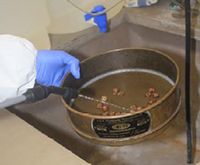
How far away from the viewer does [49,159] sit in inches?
28.9

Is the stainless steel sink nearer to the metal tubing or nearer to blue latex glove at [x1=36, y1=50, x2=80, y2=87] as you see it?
the metal tubing

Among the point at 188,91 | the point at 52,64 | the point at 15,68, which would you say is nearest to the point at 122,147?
the point at 188,91

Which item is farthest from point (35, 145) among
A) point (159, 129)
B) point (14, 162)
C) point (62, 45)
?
point (62, 45)

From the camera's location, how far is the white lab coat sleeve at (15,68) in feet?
2.65

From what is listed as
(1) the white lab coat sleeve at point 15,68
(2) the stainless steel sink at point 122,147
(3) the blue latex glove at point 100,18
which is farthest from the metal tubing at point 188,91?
(1) the white lab coat sleeve at point 15,68

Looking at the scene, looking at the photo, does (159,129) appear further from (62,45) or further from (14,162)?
(62,45)

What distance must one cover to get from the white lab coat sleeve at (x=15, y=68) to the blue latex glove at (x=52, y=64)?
0.32 feet

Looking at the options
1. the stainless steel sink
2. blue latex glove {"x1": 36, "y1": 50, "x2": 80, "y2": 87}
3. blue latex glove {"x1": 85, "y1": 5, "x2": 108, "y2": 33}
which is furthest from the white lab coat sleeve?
blue latex glove {"x1": 85, "y1": 5, "x2": 108, "y2": 33}

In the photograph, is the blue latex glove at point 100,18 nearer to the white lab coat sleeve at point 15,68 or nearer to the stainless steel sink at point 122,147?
the stainless steel sink at point 122,147

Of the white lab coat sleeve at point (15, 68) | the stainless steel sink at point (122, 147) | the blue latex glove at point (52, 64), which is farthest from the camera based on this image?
the stainless steel sink at point (122, 147)

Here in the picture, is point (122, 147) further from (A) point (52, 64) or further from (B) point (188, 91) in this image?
(A) point (52, 64)

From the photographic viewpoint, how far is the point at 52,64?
0.97 meters

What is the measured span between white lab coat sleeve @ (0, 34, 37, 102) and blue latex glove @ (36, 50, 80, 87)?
3.8 inches

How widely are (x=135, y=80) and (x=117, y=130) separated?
0.28 meters
